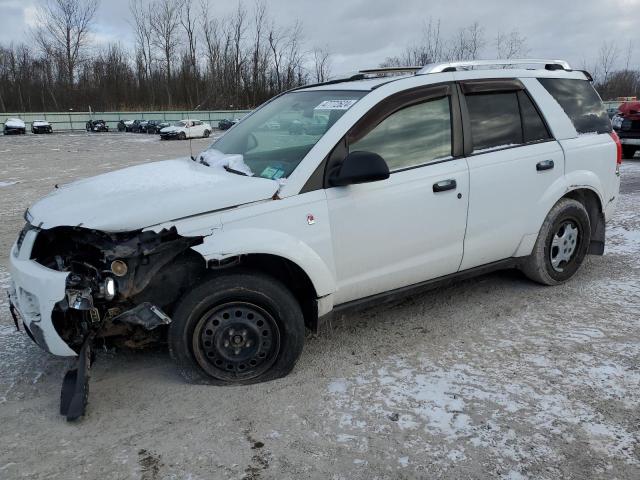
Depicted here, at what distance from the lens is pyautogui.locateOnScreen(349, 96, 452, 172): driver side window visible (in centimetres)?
354

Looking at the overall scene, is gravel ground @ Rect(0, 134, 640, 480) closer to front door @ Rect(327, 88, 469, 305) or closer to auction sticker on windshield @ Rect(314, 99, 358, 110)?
front door @ Rect(327, 88, 469, 305)

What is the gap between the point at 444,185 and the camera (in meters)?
3.68

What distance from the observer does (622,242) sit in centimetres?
611

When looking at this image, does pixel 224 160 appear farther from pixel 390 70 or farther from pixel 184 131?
pixel 184 131

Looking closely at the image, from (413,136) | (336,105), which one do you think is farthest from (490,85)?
(336,105)

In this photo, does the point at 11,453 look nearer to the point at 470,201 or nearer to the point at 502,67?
the point at 470,201

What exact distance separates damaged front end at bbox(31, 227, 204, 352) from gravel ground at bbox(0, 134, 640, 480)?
47cm

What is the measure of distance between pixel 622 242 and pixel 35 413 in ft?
19.8

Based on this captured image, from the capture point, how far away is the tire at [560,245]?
14.6 feet

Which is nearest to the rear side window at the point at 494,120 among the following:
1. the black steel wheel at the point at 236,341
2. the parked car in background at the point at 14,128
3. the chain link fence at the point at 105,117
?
the black steel wheel at the point at 236,341

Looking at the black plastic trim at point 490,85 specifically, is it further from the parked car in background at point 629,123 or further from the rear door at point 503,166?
the parked car in background at point 629,123

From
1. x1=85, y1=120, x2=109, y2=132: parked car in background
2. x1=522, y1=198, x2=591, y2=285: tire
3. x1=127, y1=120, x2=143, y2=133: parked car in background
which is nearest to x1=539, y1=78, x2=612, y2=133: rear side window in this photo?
x1=522, y1=198, x2=591, y2=285: tire

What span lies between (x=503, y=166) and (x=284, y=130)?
65.6 inches

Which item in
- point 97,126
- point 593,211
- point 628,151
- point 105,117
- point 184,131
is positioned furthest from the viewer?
point 105,117
